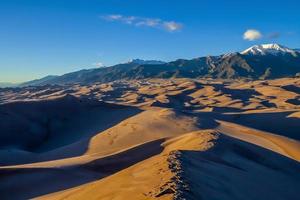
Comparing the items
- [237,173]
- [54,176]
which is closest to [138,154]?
[54,176]

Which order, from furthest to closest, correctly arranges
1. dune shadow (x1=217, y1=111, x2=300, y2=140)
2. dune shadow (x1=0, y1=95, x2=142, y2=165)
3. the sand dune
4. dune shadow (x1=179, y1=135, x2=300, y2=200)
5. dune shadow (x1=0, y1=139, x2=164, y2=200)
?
1. dune shadow (x1=217, y1=111, x2=300, y2=140)
2. dune shadow (x1=0, y1=95, x2=142, y2=165)
3. dune shadow (x1=0, y1=139, x2=164, y2=200)
4. the sand dune
5. dune shadow (x1=179, y1=135, x2=300, y2=200)

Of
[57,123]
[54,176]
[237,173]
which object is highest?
[54,176]

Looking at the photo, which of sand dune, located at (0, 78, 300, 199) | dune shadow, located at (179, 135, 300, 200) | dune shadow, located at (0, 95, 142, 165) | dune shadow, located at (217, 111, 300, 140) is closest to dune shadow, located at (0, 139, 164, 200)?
sand dune, located at (0, 78, 300, 199)

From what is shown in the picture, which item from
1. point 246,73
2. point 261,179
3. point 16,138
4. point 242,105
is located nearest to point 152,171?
point 261,179

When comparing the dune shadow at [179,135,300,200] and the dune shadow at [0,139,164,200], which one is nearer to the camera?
the dune shadow at [179,135,300,200]

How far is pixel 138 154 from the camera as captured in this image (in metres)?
17.4

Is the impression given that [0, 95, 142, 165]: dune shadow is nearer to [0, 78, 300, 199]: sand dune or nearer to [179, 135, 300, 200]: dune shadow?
[0, 78, 300, 199]: sand dune

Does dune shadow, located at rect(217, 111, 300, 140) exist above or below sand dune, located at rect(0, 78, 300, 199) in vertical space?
below

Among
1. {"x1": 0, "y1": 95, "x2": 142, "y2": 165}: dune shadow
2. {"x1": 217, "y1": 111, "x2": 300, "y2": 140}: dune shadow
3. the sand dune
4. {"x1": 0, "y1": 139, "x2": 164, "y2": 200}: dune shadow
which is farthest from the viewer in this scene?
{"x1": 217, "y1": 111, "x2": 300, "y2": 140}: dune shadow

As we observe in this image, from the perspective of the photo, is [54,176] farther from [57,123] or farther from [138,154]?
[57,123]

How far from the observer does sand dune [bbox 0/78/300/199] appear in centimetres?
1078

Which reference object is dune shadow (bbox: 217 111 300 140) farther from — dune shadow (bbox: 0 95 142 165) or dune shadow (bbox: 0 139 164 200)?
dune shadow (bbox: 0 139 164 200)

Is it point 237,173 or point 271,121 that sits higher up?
point 237,173

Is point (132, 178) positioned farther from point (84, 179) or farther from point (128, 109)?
point (128, 109)
